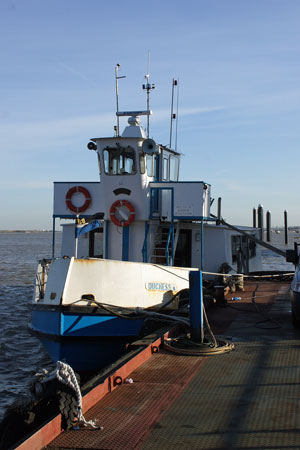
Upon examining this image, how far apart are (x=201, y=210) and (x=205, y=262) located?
345cm

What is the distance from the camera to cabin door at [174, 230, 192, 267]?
17.7 meters

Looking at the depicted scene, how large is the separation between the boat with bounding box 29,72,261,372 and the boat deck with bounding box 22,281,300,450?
6.15ft

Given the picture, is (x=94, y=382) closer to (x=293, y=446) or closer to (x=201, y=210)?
(x=293, y=446)

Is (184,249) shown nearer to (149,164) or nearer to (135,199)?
(135,199)

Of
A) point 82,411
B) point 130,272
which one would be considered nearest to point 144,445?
point 82,411

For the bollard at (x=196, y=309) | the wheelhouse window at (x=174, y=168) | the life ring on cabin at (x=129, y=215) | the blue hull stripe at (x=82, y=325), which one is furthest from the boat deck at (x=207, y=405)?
the wheelhouse window at (x=174, y=168)

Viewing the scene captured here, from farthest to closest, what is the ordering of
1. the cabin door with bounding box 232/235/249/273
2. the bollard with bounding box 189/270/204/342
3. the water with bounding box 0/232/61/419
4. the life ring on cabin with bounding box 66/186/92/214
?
the cabin door with bounding box 232/235/249/273 → the life ring on cabin with bounding box 66/186/92/214 → the water with bounding box 0/232/61/419 → the bollard with bounding box 189/270/204/342

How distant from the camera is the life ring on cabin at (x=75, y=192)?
16.4m

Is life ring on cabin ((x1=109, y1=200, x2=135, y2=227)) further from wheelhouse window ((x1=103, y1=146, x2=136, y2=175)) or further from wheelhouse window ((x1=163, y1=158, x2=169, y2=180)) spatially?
wheelhouse window ((x1=163, y1=158, x2=169, y2=180))

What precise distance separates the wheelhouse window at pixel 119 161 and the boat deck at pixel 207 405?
703 centimetres

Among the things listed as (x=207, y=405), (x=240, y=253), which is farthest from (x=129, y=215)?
(x=207, y=405)

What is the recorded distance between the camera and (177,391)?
6992 millimetres

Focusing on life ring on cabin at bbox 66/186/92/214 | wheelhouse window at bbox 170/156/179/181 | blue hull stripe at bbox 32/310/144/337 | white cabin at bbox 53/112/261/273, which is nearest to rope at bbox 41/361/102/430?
blue hull stripe at bbox 32/310/144/337

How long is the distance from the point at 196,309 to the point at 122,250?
6.56m
